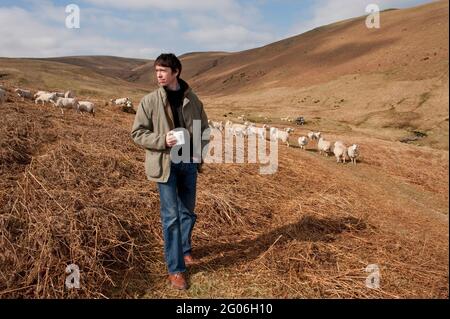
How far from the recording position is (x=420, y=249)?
444cm

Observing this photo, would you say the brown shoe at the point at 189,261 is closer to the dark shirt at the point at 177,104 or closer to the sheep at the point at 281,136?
the dark shirt at the point at 177,104

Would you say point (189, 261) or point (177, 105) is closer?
point (177, 105)

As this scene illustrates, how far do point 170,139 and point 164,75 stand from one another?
59 cm

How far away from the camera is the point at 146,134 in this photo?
3.47 meters

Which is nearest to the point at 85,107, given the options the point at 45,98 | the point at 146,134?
the point at 45,98

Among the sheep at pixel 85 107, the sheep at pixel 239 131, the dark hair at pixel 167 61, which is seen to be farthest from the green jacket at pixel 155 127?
the sheep at pixel 85 107

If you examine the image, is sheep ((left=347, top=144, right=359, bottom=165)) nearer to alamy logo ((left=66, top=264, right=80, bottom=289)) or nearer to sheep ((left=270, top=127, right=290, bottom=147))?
sheep ((left=270, top=127, right=290, bottom=147))

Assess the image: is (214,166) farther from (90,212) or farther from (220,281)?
(220,281)

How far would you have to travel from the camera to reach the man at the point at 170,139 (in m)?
3.43

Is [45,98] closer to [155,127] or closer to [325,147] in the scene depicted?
[325,147]

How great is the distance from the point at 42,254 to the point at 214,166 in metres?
4.00

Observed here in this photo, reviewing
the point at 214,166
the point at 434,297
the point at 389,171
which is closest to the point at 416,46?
the point at 389,171

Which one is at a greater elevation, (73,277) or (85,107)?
(85,107)
